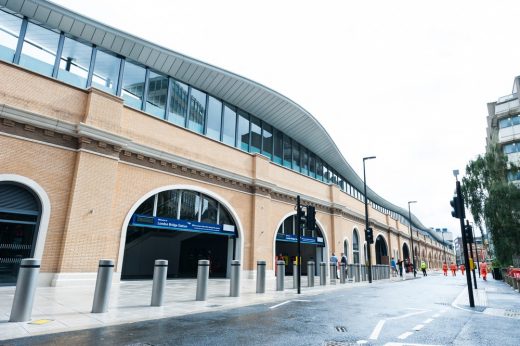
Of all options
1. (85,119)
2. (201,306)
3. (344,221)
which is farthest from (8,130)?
(344,221)

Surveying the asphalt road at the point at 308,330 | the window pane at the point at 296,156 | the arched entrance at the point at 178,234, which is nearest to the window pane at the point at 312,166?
the window pane at the point at 296,156

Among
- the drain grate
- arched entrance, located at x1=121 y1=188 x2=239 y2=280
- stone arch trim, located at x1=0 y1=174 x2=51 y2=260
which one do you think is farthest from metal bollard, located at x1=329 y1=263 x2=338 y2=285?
stone arch trim, located at x1=0 y1=174 x2=51 y2=260

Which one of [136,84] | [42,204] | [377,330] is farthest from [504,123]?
[42,204]

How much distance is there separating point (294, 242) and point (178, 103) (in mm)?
14891

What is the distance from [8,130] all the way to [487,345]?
14441 millimetres

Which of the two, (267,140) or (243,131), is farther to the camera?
(267,140)

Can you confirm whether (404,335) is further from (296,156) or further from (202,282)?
(296,156)

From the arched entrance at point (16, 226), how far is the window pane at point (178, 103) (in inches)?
324

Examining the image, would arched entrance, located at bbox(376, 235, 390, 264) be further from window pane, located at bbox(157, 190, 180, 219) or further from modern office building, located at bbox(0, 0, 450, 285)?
window pane, located at bbox(157, 190, 180, 219)

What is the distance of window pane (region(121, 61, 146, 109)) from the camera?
16.5m

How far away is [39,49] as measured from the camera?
13945 millimetres

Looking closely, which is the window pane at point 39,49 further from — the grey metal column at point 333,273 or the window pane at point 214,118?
the grey metal column at point 333,273

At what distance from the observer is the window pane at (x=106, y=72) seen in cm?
1560

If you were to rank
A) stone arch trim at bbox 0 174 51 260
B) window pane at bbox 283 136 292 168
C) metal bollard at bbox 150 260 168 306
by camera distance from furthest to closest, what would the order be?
window pane at bbox 283 136 292 168, stone arch trim at bbox 0 174 51 260, metal bollard at bbox 150 260 168 306
